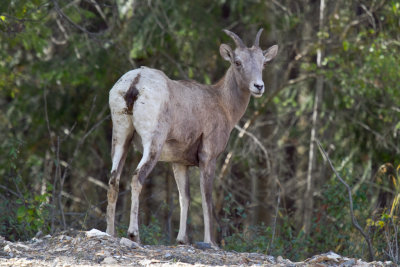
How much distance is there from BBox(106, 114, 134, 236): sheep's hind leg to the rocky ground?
477 millimetres

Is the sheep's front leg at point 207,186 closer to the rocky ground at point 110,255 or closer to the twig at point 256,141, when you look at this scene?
the rocky ground at point 110,255

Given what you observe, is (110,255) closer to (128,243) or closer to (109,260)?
(109,260)

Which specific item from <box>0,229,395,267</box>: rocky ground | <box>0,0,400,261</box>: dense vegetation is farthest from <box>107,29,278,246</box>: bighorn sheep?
<box>0,0,400,261</box>: dense vegetation

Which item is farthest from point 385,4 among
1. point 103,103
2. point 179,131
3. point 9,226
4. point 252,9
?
point 9,226

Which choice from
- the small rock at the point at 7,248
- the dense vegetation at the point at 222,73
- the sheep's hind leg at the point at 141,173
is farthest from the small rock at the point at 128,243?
the dense vegetation at the point at 222,73

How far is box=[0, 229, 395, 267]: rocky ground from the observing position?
23.6 ft

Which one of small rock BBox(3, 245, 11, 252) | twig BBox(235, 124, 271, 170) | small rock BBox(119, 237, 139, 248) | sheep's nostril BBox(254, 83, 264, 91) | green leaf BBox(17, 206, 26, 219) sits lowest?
small rock BBox(3, 245, 11, 252)

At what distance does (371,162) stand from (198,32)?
17.0 feet

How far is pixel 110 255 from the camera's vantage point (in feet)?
24.3

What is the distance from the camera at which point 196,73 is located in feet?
53.0

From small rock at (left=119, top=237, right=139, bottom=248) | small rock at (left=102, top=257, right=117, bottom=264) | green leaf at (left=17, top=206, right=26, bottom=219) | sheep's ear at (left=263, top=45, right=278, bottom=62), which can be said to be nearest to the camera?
small rock at (left=102, top=257, right=117, bottom=264)

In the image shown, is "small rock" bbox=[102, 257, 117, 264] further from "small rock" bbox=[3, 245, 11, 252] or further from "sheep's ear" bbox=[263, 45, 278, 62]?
"sheep's ear" bbox=[263, 45, 278, 62]

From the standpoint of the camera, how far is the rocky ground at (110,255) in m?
7.19

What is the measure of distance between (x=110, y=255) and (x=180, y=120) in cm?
229
